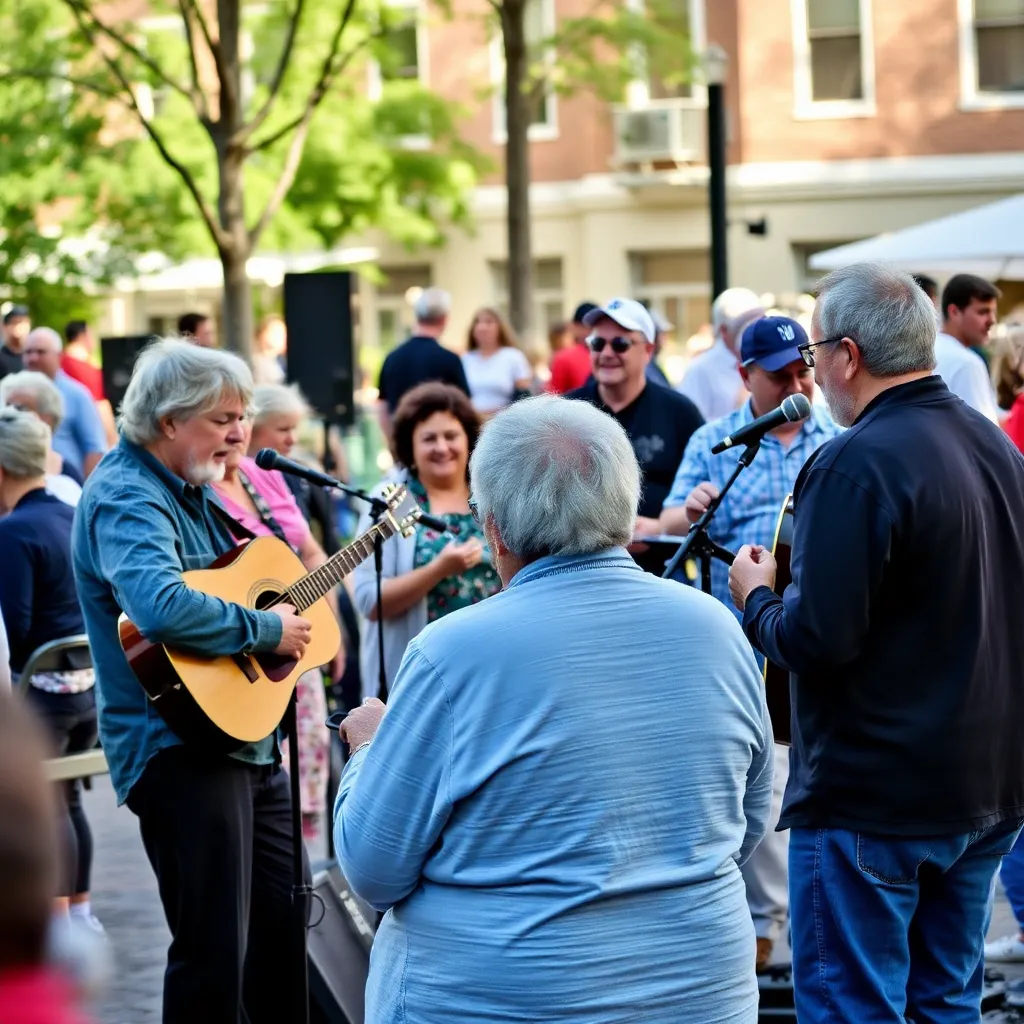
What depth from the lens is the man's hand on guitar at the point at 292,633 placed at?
183 inches

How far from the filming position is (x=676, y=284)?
31.3 meters

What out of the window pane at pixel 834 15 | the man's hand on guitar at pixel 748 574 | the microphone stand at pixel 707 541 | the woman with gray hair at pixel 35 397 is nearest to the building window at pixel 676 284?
the window pane at pixel 834 15

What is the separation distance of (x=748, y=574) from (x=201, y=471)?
4.69 feet

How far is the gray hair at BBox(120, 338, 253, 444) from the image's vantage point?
445cm

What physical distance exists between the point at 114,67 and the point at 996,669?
12.9 metres

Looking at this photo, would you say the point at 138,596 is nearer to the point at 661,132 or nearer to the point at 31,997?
the point at 31,997

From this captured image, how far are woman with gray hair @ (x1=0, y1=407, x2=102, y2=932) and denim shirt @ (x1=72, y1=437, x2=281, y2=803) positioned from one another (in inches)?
75.8

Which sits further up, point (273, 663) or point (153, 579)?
point (153, 579)

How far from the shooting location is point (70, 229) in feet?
83.8

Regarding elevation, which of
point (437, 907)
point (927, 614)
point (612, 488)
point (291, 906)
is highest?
point (612, 488)

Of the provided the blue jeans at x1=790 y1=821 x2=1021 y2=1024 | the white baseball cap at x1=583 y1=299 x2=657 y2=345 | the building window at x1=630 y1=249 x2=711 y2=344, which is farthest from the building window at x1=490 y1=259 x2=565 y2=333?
the blue jeans at x1=790 y1=821 x2=1021 y2=1024

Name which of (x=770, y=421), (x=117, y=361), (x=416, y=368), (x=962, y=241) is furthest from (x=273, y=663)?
(x=117, y=361)

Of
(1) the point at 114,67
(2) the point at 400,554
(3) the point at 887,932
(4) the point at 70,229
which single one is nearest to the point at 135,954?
(2) the point at 400,554

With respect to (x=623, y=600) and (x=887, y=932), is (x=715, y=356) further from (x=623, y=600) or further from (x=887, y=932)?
(x=623, y=600)
